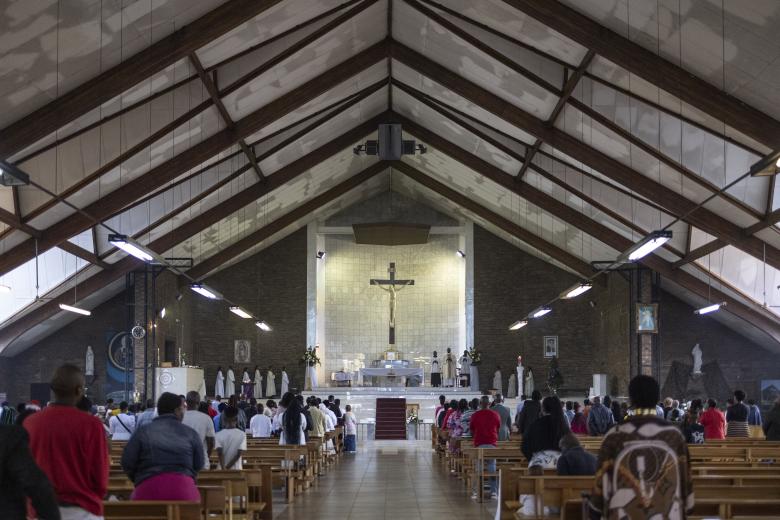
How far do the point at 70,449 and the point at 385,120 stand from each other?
21.9 meters

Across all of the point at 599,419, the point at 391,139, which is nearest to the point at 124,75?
the point at 391,139

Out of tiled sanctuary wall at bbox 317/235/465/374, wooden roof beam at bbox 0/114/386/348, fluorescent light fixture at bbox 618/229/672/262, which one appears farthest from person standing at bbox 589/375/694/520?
tiled sanctuary wall at bbox 317/235/465/374

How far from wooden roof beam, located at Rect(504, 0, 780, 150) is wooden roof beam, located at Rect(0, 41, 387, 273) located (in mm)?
5672

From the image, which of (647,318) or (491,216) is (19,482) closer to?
(647,318)

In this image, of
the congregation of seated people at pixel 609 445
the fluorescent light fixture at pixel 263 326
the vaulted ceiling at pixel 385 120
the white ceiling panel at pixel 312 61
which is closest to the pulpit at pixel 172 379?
the vaulted ceiling at pixel 385 120

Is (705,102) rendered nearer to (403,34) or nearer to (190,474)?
(403,34)

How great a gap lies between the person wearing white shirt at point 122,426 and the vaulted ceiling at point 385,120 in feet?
13.7

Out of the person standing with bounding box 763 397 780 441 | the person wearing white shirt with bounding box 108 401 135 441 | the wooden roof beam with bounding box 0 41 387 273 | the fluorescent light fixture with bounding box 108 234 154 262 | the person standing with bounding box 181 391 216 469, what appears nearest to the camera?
the person standing with bounding box 181 391 216 469

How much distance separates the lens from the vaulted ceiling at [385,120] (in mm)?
14320

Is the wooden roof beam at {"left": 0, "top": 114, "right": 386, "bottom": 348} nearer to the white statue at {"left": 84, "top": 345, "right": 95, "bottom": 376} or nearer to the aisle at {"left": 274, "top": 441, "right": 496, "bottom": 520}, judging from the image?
the white statue at {"left": 84, "top": 345, "right": 95, "bottom": 376}

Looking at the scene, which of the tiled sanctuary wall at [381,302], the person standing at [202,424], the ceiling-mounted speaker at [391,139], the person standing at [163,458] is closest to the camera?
the person standing at [163,458]

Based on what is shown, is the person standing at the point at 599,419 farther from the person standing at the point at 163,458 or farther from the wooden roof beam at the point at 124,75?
the person standing at the point at 163,458

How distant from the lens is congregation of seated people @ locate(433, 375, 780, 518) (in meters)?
4.75

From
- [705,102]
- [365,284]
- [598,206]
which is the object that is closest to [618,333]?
[598,206]
